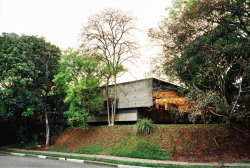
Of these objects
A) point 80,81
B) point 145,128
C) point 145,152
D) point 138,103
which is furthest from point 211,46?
point 80,81

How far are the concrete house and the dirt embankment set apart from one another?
8.81ft

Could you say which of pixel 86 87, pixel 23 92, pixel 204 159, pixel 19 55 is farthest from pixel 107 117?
pixel 204 159

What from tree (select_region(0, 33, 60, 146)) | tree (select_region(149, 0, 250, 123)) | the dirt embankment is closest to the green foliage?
the dirt embankment

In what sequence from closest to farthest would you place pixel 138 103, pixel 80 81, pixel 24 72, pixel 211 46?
pixel 211 46
pixel 24 72
pixel 80 81
pixel 138 103

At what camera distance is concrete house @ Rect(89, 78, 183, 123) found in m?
18.9

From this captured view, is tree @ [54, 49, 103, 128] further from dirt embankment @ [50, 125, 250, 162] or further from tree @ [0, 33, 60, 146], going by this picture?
dirt embankment @ [50, 125, 250, 162]

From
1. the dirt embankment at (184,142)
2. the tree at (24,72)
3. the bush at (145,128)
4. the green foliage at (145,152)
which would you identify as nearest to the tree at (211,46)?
the dirt embankment at (184,142)

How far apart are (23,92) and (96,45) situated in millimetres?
8752

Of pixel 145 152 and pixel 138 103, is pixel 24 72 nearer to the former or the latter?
pixel 138 103

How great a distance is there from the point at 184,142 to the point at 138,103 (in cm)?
711

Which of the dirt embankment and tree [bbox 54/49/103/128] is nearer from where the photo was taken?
the dirt embankment

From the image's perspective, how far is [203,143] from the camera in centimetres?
1298

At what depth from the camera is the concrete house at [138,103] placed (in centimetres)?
1886

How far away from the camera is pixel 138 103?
19625 mm
